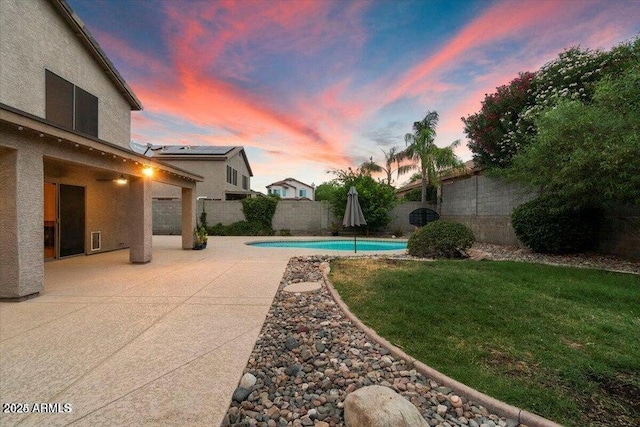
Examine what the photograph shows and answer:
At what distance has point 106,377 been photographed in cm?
240

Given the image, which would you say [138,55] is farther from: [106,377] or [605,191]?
[605,191]

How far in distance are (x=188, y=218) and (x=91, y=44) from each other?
5.91 metres

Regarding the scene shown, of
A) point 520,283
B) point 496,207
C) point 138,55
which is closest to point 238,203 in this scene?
point 138,55

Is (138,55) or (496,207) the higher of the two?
(138,55)

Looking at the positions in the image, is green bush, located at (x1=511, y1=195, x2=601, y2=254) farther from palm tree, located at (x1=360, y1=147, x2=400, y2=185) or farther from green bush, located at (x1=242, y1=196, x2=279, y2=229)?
palm tree, located at (x1=360, y1=147, x2=400, y2=185)

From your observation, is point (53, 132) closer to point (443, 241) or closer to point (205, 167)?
point (443, 241)

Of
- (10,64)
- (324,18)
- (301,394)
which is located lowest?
(301,394)

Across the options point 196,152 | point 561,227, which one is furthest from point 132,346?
point 196,152

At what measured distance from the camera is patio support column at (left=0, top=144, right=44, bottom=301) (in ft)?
14.2

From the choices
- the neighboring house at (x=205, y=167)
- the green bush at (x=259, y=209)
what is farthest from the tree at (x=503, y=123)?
the neighboring house at (x=205, y=167)

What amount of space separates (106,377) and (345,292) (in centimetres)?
332

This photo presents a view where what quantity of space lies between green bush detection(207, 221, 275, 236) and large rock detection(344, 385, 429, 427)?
15111mm

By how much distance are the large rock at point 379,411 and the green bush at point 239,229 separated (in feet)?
49.6

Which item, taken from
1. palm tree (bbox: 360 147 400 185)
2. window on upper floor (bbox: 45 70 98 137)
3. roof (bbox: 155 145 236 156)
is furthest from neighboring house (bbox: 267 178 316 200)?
window on upper floor (bbox: 45 70 98 137)
